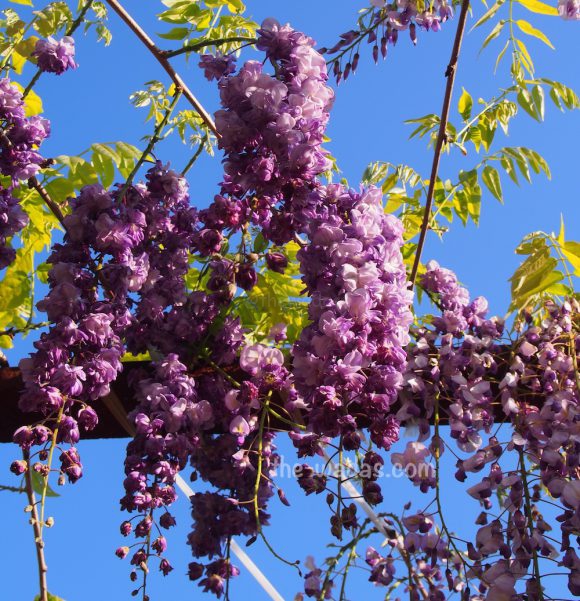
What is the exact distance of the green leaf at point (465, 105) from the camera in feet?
6.44

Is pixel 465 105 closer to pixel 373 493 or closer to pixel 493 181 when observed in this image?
pixel 493 181

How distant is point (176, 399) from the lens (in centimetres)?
134

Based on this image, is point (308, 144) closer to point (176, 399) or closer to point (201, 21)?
point (176, 399)

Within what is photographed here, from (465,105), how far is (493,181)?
0.72 ft

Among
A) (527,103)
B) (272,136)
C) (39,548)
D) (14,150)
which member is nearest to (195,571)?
(39,548)

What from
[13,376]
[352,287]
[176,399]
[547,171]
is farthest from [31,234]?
[547,171]

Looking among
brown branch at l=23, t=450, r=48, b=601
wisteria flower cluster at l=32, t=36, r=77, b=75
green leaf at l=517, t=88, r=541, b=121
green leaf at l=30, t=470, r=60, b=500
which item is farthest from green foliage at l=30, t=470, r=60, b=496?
green leaf at l=517, t=88, r=541, b=121

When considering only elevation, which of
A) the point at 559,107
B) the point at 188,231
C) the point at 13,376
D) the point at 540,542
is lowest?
the point at 540,542

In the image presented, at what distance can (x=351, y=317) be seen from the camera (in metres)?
1.16

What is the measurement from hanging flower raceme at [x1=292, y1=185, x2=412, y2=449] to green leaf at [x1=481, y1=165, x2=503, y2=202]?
25.4 inches

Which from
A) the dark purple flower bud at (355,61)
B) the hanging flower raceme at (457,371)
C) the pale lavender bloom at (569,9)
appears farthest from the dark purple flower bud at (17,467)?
the pale lavender bloom at (569,9)

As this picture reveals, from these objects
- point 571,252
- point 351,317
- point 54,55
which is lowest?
point 351,317

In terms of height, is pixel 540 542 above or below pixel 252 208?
below

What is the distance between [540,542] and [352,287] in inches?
20.6
